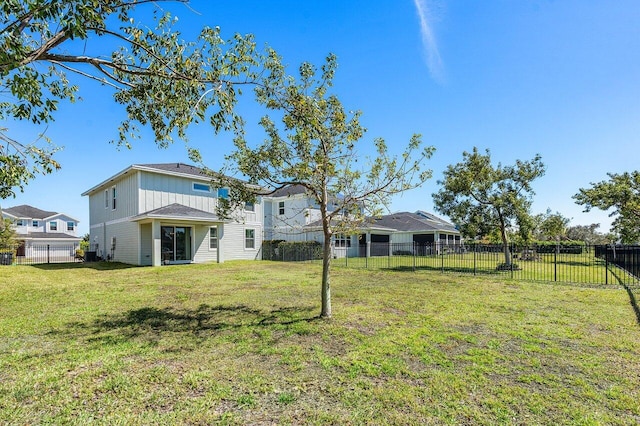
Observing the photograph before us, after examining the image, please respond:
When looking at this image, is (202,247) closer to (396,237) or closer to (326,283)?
(326,283)

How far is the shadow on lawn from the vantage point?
19.1 feet

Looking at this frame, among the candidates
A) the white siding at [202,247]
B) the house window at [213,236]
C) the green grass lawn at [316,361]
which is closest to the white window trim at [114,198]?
the white siding at [202,247]

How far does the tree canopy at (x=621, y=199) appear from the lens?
1553 centimetres

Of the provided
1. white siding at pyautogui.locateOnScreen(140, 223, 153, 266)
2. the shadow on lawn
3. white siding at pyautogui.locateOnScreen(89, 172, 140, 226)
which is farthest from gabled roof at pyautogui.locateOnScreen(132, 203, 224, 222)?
the shadow on lawn

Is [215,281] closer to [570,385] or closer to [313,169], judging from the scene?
[313,169]

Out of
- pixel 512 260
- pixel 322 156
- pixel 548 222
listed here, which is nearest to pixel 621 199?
pixel 548 222

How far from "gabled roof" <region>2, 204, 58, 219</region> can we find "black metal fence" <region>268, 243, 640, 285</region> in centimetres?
3916

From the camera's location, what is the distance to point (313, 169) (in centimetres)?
629

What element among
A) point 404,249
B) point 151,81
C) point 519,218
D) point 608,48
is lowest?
point 404,249

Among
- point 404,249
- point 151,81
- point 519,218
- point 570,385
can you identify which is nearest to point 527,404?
point 570,385

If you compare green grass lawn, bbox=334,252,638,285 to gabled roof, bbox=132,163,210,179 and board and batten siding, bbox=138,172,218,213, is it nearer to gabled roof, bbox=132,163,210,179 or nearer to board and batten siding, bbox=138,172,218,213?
board and batten siding, bbox=138,172,218,213

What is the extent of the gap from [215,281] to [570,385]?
1090 centimetres

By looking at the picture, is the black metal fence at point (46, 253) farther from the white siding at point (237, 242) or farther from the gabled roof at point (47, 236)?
the white siding at point (237, 242)

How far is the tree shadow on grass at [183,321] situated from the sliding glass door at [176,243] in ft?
39.9
